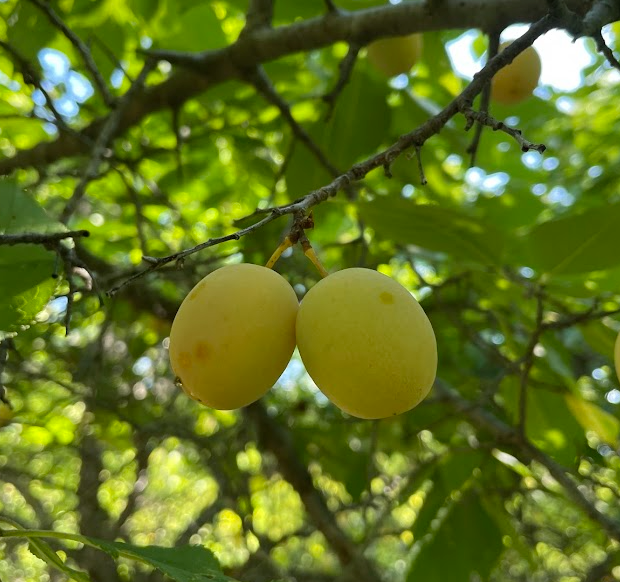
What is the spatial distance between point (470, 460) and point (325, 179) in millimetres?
954

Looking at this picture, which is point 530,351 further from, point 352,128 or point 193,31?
point 193,31

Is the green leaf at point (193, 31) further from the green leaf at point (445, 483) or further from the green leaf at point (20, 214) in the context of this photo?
the green leaf at point (445, 483)

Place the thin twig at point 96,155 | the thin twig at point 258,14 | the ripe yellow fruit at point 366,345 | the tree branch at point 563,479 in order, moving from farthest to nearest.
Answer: the thin twig at point 258,14 < the tree branch at point 563,479 < the thin twig at point 96,155 < the ripe yellow fruit at point 366,345

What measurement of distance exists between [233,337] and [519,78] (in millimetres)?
1375

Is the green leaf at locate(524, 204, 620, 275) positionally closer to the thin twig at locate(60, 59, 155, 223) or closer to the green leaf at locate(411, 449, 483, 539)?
the green leaf at locate(411, 449, 483, 539)

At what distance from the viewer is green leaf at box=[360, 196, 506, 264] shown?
49.5 inches

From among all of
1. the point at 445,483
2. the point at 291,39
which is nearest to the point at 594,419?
the point at 445,483

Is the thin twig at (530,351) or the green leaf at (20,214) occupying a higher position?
the green leaf at (20,214)

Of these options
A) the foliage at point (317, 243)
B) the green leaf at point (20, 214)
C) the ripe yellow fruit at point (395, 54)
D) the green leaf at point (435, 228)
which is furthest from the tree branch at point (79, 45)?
the ripe yellow fruit at point (395, 54)

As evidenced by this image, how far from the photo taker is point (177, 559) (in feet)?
2.94

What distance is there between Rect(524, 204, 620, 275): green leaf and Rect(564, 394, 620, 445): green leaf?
0.41 metres

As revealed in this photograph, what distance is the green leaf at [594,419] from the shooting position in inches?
59.0

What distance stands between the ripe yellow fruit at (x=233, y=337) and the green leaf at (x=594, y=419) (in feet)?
3.34

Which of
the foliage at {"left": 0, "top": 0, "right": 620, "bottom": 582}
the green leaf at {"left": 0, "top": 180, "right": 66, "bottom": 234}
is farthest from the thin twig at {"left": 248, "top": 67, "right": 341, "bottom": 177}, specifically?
the green leaf at {"left": 0, "top": 180, "right": 66, "bottom": 234}
